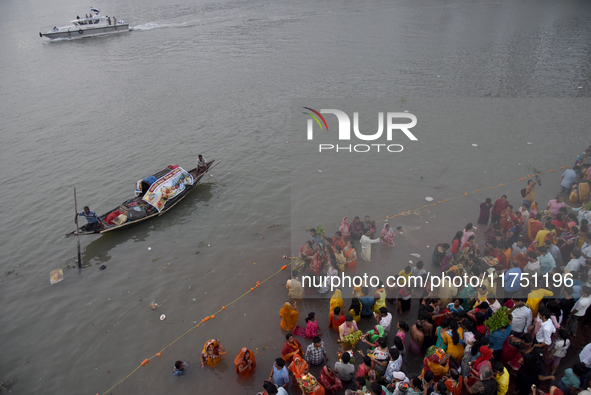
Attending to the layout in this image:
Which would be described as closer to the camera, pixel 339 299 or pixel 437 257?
pixel 339 299

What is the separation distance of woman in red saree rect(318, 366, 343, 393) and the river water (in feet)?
5.83

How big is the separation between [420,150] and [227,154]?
981 centimetres

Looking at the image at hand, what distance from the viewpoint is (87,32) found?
46938 mm

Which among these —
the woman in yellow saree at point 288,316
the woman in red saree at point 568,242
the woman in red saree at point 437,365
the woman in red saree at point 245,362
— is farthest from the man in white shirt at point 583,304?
the woman in red saree at point 245,362

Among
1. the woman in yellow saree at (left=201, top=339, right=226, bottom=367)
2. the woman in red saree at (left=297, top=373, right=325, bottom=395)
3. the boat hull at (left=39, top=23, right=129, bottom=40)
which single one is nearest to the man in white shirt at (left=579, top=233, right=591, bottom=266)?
the woman in red saree at (left=297, top=373, right=325, bottom=395)

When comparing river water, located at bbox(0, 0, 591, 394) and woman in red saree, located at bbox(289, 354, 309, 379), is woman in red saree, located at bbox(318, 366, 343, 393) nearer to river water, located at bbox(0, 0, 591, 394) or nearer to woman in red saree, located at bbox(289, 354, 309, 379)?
woman in red saree, located at bbox(289, 354, 309, 379)

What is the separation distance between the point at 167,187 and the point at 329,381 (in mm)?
10379

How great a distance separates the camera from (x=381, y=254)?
11.0 m

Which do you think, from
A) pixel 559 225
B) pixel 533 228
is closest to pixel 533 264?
pixel 533 228

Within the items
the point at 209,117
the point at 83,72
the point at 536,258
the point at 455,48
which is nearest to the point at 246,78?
the point at 209,117

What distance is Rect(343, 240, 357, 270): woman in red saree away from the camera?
10078 millimetres

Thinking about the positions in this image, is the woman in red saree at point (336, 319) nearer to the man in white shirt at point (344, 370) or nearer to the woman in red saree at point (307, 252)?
the man in white shirt at point (344, 370)

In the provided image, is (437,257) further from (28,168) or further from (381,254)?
(28,168)

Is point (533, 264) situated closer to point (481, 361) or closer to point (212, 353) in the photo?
point (481, 361)
